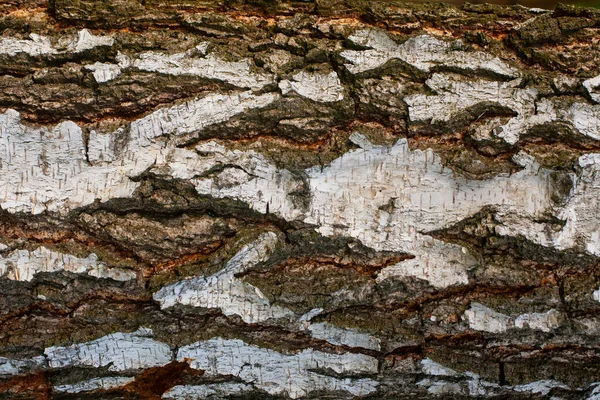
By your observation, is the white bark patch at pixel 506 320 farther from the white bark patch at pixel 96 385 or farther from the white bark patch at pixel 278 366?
the white bark patch at pixel 96 385

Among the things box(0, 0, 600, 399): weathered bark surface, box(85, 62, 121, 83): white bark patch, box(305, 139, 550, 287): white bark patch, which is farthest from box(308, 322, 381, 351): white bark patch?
box(85, 62, 121, 83): white bark patch

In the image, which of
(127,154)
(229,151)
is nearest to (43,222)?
(127,154)

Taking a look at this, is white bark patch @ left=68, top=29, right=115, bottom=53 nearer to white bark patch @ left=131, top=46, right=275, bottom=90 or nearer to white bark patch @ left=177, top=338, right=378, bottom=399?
white bark patch @ left=131, top=46, right=275, bottom=90

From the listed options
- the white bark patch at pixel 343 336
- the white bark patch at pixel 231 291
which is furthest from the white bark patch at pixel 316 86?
the white bark patch at pixel 343 336

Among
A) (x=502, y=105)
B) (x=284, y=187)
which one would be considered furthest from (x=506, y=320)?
(x=284, y=187)

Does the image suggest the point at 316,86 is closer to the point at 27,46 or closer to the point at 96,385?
the point at 27,46

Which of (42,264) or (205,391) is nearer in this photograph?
(42,264)

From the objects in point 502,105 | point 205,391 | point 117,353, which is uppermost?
point 502,105
